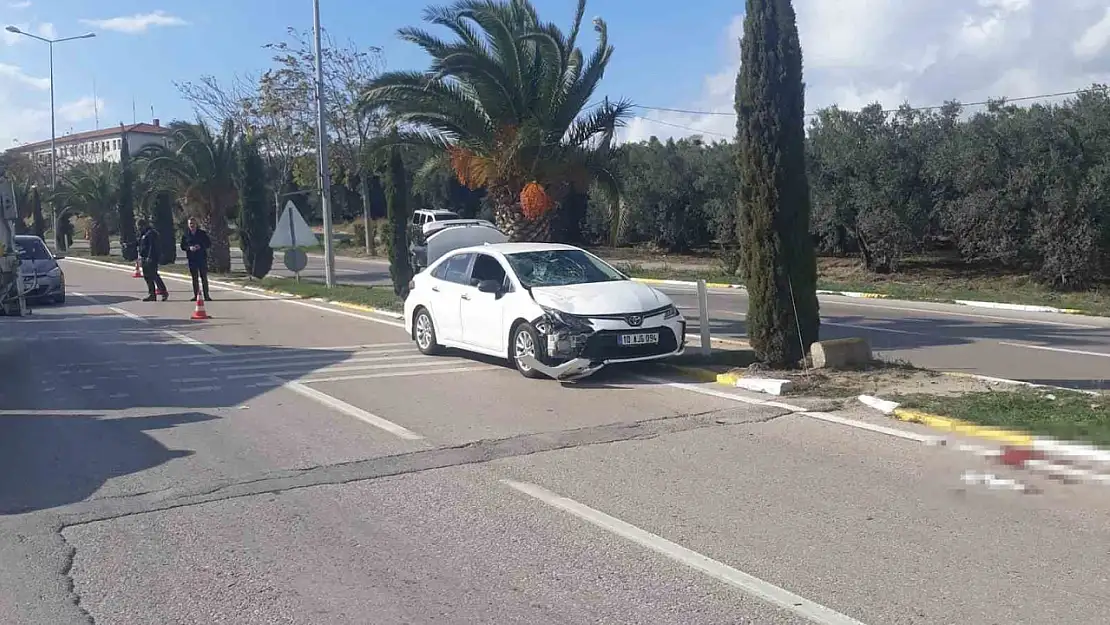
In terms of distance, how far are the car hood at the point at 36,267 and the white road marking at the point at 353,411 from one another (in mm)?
13681

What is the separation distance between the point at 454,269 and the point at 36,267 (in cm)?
1364

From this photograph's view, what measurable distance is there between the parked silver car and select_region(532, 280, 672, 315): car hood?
15.3 metres

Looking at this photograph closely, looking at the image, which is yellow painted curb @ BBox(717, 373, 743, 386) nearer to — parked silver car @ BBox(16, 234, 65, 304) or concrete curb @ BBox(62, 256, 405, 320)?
concrete curb @ BBox(62, 256, 405, 320)

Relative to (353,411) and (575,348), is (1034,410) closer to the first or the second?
(575,348)

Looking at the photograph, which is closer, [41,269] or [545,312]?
[545,312]

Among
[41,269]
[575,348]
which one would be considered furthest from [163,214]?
[575,348]

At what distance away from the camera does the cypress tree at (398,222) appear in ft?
74.0

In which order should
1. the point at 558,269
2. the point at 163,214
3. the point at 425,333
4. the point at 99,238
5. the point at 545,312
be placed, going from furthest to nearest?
the point at 99,238
the point at 163,214
the point at 425,333
the point at 558,269
the point at 545,312

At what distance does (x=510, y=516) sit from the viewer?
6246 mm

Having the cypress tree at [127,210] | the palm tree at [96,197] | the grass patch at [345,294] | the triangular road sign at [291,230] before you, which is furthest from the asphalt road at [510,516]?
the palm tree at [96,197]

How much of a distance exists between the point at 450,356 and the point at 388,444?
544 cm

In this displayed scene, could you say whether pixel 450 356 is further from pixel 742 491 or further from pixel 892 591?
pixel 892 591

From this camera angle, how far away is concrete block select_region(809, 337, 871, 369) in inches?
432

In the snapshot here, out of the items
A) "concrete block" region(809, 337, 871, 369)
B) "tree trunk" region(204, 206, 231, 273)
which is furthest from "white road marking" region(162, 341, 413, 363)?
"tree trunk" region(204, 206, 231, 273)
